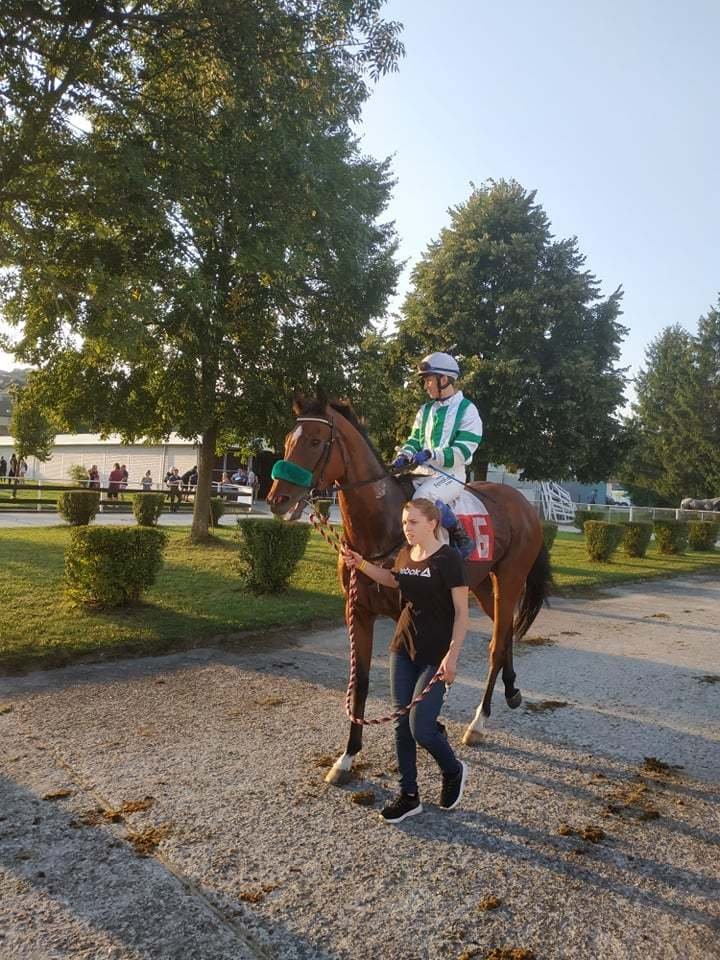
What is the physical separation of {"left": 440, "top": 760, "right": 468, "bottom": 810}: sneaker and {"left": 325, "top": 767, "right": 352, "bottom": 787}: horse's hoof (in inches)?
24.6

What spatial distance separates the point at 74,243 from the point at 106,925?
895 cm

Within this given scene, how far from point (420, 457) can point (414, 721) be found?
1.82 meters

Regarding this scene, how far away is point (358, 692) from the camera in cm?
440

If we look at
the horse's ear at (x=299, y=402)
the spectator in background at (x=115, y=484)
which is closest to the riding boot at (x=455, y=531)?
the horse's ear at (x=299, y=402)

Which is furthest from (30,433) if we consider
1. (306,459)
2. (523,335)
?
(306,459)

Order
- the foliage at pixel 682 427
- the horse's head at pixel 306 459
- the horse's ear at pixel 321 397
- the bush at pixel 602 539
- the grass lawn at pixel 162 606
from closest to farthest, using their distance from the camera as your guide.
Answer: the horse's head at pixel 306 459, the horse's ear at pixel 321 397, the grass lawn at pixel 162 606, the bush at pixel 602 539, the foliage at pixel 682 427

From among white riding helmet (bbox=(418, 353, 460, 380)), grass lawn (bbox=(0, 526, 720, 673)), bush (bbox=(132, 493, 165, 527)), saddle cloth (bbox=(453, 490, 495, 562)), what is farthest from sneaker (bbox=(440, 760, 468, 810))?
bush (bbox=(132, 493, 165, 527))

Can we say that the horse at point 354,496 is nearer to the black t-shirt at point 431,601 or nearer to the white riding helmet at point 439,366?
the black t-shirt at point 431,601

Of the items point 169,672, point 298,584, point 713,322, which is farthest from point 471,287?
point 713,322

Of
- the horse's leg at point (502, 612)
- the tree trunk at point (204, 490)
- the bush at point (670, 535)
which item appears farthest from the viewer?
the bush at point (670, 535)

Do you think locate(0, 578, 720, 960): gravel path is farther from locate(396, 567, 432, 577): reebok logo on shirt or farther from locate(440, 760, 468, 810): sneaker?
locate(396, 567, 432, 577): reebok logo on shirt

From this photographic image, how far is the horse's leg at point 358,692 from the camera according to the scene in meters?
4.16

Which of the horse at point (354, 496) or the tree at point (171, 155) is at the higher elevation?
the tree at point (171, 155)

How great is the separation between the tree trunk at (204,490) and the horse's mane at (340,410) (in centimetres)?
1234
